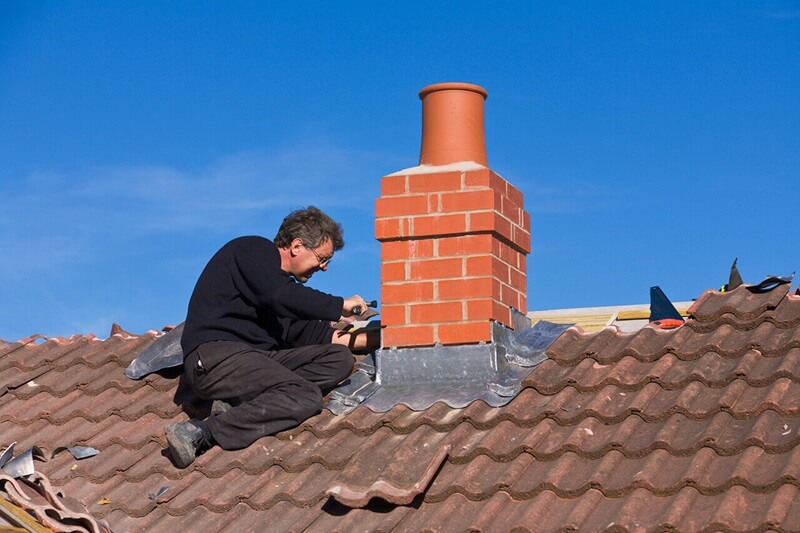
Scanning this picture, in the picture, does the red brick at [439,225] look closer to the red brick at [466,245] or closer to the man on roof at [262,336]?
the red brick at [466,245]

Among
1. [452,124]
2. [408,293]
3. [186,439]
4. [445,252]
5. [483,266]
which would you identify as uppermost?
[452,124]

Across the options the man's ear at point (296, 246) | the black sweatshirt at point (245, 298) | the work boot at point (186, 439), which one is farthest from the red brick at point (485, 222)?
the work boot at point (186, 439)

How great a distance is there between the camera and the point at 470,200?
6.89 metres

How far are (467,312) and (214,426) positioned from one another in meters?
1.55

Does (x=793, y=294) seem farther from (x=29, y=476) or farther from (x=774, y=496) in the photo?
(x=29, y=476)

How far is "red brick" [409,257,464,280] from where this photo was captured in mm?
6867

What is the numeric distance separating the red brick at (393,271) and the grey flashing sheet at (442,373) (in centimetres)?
42

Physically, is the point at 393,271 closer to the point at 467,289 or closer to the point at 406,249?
the point at 406,249

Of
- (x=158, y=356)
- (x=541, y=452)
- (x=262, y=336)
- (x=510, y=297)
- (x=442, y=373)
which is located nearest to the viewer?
(x=541, y=452)

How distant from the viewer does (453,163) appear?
7.21m

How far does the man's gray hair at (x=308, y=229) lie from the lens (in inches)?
276

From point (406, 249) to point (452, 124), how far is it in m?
0.90

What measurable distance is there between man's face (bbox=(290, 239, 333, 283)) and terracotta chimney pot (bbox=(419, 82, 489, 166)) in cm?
82

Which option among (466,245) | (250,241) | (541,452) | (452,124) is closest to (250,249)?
(250,241)
